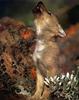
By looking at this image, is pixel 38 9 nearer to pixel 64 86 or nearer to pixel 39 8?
pixel 39 8

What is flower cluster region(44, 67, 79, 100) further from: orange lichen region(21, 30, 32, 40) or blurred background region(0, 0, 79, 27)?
blurred background region(0, 0, 79, 27)

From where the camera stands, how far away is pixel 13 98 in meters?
5.78

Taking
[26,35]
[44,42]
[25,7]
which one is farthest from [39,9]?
[25,7]

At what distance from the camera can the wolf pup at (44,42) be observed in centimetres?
505

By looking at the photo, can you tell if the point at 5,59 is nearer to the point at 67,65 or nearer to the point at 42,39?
the point at 42,39

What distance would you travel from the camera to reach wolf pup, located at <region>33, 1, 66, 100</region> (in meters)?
5.05

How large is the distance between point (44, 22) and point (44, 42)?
0.74ft

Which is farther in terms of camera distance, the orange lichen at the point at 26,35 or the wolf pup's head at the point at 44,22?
the orange lichen at the point at 26,35

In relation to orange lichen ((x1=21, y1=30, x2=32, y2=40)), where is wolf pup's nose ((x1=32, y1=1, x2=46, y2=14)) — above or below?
above

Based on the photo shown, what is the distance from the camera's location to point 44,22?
16.6 ft

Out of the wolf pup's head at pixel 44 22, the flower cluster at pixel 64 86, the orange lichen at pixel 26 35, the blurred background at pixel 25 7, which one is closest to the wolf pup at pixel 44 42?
the wolf pup's head at pixel 44 22

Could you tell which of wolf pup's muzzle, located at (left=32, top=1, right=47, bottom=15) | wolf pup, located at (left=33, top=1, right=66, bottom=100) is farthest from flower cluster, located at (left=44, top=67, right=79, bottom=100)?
wolf pup's muzzle, located at (left=32, top=1, right=47, bottom=15)

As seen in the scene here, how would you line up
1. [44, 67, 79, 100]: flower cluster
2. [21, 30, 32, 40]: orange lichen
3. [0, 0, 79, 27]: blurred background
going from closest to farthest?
[44, 67, 79, 100]: flower cluster
[21, 30, 32, 40]: orange lichen
[0, 0, 79, 27]: blurred background

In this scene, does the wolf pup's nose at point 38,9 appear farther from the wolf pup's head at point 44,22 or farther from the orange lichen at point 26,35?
the orange lichen at point 26,35
